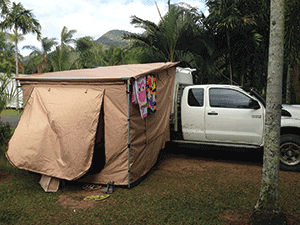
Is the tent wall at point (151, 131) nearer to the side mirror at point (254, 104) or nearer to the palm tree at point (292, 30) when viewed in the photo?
the side mirror at point (254, 104)

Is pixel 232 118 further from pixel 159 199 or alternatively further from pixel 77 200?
pixel 77 200

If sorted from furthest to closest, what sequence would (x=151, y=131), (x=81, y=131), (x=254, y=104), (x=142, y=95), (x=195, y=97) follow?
(x=195, y=97) < (x=254, y=104) < (x=151, y=131) < (x=142, y=95) < (x=81, y=131)

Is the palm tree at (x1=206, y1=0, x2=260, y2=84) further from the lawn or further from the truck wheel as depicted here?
the lawn

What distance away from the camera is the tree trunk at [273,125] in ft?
10.7

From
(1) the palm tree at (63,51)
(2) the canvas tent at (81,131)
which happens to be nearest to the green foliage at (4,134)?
(2) the canvas tent at (81,131)

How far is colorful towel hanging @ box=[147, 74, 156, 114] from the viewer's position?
17.4 feet

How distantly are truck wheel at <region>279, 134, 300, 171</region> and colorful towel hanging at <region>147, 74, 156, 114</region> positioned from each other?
281 cm

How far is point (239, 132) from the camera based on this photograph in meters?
5.90

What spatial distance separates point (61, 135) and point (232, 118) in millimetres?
3692

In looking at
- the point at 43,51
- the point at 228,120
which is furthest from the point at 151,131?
the point at 43,51

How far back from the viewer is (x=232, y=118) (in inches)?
233

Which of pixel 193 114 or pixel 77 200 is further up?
pixel 193 114

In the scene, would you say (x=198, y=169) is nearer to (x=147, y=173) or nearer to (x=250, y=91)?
(x=147, y=173)

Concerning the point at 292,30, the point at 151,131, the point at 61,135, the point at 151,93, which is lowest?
the point at 151,131
